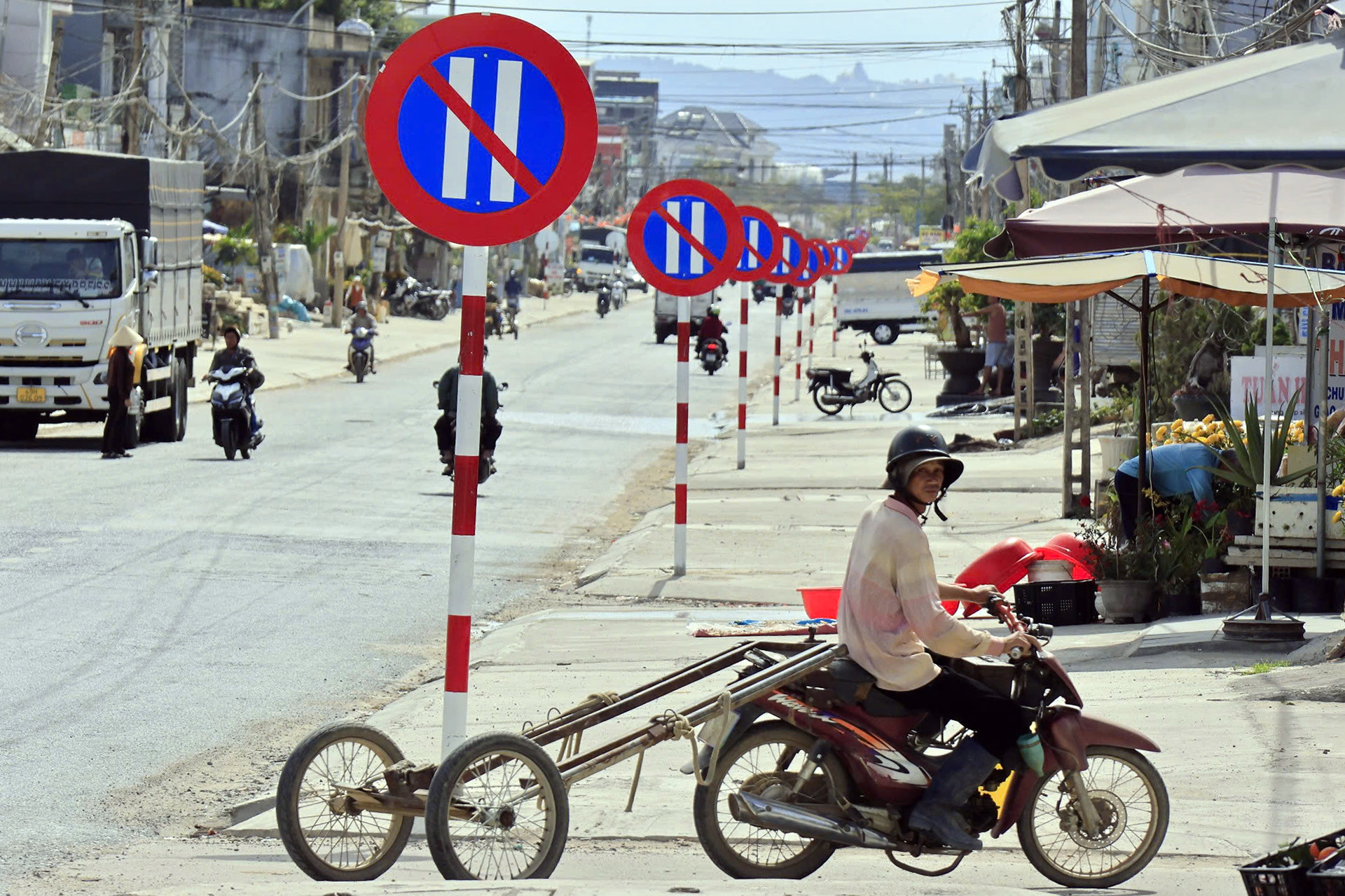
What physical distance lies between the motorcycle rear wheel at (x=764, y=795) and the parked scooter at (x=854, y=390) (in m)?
25.3

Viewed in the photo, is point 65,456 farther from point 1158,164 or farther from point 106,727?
point 1158,164

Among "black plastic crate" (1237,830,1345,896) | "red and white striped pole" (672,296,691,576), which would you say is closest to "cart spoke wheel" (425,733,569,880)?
"black plastic crate" (1237,830,1345,896)

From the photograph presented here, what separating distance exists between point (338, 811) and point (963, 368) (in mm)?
29771

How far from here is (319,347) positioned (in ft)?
149

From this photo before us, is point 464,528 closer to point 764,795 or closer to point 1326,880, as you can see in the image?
point 764,795

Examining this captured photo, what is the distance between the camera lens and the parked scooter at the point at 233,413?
70.4 ft

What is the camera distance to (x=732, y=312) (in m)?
79.6

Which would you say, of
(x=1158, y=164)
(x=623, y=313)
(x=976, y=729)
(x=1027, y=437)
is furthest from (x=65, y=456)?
(x=623, y=313)

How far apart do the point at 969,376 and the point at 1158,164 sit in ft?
87.5

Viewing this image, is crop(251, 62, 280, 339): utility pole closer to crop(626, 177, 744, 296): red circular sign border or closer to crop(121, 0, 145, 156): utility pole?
crop(121, 0, 145, 156): utility pole

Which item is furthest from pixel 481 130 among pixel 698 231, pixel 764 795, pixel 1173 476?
pixel 698 231

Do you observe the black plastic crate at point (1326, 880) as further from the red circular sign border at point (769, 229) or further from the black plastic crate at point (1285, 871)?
the red circular sign border at point (769, 229)

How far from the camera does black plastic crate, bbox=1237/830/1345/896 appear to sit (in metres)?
4.54

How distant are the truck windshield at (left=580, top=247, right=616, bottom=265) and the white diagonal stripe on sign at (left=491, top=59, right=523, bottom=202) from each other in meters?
93.4
